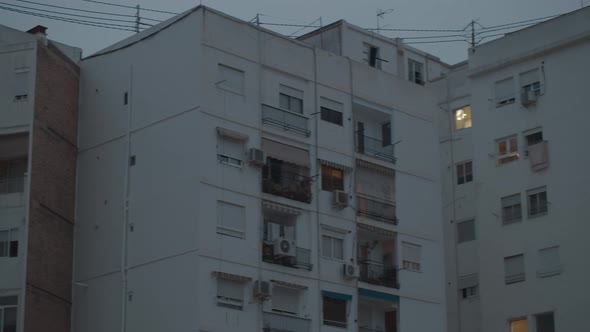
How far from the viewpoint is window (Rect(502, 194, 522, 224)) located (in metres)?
65.8

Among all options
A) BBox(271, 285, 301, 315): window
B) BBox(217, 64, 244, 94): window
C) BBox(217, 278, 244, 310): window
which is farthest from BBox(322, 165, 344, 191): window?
BBox(217, 278, 244, 310): window

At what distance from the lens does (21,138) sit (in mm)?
54562

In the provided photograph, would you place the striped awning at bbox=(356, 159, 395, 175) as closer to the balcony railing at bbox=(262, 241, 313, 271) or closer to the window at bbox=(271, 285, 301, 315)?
the balcony railing at bbox=(262, 241, 313, 271)

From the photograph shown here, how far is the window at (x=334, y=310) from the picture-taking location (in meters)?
55.3

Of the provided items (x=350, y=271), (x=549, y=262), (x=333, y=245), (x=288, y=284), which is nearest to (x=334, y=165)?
(x=333, y=245)

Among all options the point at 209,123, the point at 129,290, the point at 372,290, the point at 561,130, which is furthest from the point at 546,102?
the point at 129,290

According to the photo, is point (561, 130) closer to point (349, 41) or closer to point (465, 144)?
point (465, 144)

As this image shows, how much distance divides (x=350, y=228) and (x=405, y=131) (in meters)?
6.35

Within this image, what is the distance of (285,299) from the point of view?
5397 cm

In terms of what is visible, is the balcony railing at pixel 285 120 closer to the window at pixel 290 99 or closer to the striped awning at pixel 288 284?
the window at pixel 290 99

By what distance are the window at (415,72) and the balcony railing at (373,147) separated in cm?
620

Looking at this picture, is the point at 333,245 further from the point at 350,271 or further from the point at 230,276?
→ the point at 230,276

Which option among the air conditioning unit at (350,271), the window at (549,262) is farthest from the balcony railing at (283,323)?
the window at (549,262)

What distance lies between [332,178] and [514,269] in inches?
505
